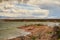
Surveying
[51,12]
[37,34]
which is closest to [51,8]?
[51,12]

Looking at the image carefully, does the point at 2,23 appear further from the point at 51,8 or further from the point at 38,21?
the point at 51,8

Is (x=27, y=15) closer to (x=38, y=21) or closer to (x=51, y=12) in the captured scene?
(x=38, y=21)

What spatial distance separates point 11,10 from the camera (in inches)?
74.5

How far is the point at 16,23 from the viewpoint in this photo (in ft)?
6.19

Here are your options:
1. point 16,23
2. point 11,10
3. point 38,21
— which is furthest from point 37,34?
point 11,10

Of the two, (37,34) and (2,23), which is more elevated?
(2,23)

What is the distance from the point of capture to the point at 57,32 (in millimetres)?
1913

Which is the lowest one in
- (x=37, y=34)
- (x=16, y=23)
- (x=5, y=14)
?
(x=37, y=34)

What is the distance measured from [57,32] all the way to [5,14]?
730 mm

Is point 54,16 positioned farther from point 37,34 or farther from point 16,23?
point 16,23

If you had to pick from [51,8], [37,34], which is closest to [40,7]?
[51,8]

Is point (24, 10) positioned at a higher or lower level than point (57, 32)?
higher

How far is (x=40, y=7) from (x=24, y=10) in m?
0.22

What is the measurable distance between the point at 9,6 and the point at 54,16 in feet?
2.01
